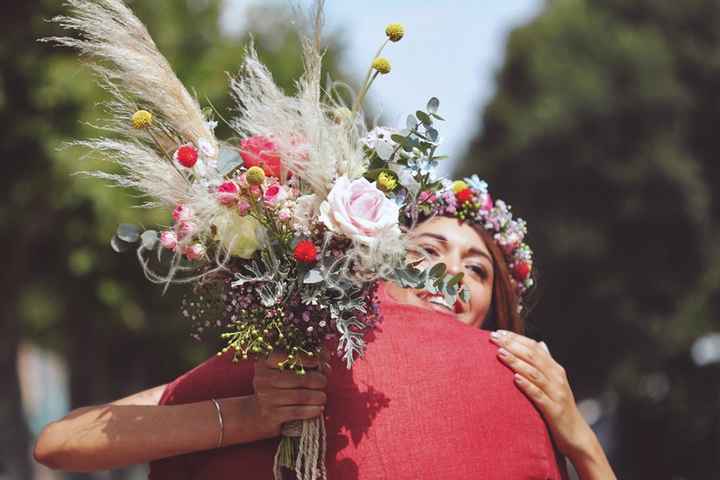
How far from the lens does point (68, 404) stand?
108 feet

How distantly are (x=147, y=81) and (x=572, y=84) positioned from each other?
26.1 m

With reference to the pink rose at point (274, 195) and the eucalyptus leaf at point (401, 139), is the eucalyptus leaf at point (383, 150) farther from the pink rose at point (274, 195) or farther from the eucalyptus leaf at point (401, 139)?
the pink rose at point (274, 195)

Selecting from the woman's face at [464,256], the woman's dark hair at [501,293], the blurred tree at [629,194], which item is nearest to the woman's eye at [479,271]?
the woman's face at [464,256]

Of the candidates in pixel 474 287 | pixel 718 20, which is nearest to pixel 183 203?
pixel 474 287

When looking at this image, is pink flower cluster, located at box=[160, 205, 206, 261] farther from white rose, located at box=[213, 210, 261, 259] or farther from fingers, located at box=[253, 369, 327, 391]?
fingers, located at box=[253, 369, 327, 391]

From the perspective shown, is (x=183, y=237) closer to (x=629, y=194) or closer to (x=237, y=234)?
(x=237, y=234)

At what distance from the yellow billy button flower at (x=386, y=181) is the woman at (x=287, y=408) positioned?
0.56ft

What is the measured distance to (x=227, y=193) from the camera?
2.50 m

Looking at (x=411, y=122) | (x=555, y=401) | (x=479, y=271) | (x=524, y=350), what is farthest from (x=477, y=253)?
(x=411, y=122)

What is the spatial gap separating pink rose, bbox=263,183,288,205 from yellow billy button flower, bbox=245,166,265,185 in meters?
0.04

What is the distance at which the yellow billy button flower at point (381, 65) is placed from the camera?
262 cm

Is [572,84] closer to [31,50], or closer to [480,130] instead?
[480,130]

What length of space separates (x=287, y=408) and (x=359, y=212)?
0.55 metres

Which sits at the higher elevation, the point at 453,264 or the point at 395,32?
the point at 395,32
